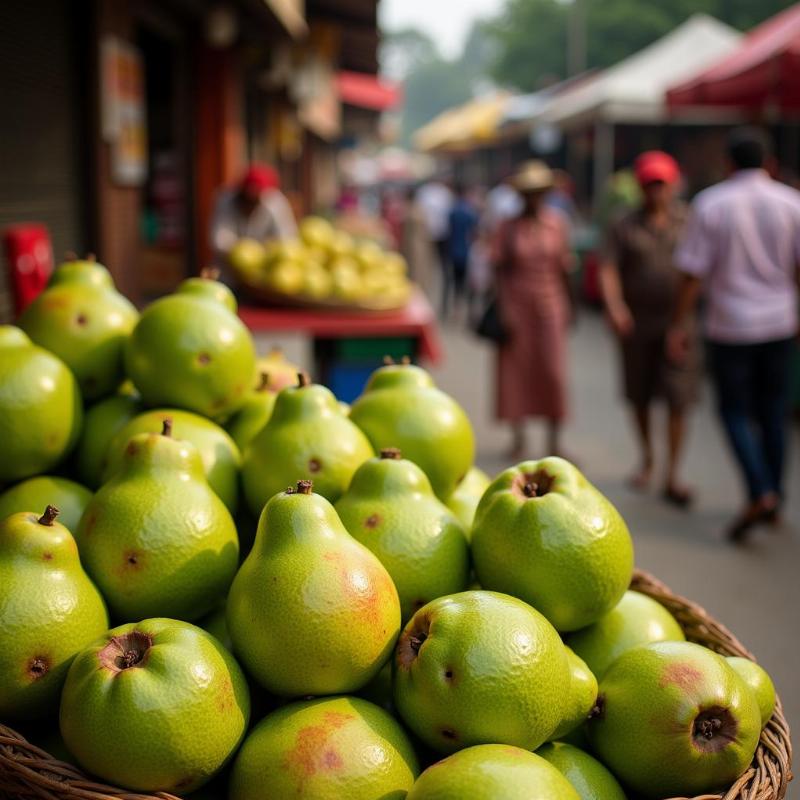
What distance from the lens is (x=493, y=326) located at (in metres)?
7.12

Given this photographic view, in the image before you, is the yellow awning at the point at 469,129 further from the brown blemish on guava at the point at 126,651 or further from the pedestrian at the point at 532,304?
the brown blemish on guava at the point at 126,651

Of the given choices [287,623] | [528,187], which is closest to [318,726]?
[287,623]

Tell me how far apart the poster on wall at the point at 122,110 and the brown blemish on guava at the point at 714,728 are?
16.5 feet

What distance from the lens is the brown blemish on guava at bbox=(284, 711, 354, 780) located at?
4.69 ft

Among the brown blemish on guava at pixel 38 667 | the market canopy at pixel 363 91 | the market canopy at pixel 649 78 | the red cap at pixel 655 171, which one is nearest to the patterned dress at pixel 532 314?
the red cap at pixel 655 171

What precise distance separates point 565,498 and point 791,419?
7.44m

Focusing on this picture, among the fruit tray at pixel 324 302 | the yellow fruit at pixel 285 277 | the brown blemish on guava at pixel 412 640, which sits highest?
the yellow fruit at pixel 285 277

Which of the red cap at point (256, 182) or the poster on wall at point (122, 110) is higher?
the poster on wall at point (122, 110)

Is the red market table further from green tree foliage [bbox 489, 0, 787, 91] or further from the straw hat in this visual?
green tree foliage [bbox 489, 0, 787, 91]

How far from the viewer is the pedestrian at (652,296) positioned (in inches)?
248

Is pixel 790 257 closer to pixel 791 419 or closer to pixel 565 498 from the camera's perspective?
pixel 791 419

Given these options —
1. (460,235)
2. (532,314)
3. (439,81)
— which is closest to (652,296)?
(532,314)

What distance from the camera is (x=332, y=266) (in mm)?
7223

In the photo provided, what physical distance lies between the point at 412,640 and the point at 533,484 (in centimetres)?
41
